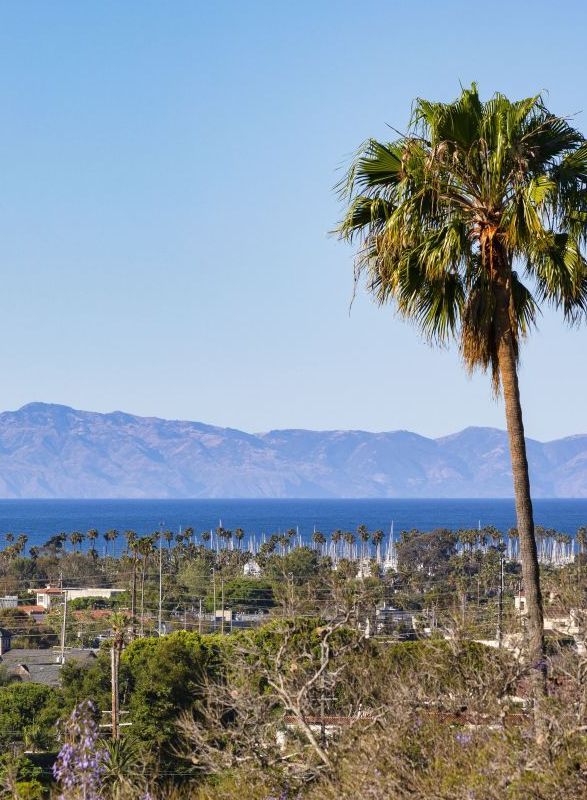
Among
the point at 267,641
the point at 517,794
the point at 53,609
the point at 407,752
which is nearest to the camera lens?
the point at 517,794

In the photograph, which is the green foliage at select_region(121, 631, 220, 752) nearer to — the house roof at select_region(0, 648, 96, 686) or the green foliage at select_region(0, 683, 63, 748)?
the green foliage at select_region(0, 683, 63, 748)

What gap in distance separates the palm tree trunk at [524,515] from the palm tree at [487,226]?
21mm

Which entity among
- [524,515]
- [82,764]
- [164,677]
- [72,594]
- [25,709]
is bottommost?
[25,709]


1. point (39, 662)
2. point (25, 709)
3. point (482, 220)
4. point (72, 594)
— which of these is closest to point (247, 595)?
point (72, 594)

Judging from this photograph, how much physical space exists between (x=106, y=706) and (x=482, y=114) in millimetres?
35265

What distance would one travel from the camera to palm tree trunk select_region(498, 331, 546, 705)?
1127cm

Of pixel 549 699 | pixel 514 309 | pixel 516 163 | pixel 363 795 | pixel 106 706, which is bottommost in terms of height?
pixel 106 706

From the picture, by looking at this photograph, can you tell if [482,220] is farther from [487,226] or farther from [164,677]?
[164,677]

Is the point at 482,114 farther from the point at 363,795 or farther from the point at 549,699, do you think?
the point at 363,795

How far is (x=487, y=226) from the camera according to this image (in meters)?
12.4

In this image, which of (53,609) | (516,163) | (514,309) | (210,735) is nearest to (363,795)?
(210,735)

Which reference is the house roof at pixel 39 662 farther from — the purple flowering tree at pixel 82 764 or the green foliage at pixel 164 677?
the purple flowering tree at pixel 82 764

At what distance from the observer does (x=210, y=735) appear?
42.1ft

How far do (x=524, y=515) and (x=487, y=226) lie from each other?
3090mm
